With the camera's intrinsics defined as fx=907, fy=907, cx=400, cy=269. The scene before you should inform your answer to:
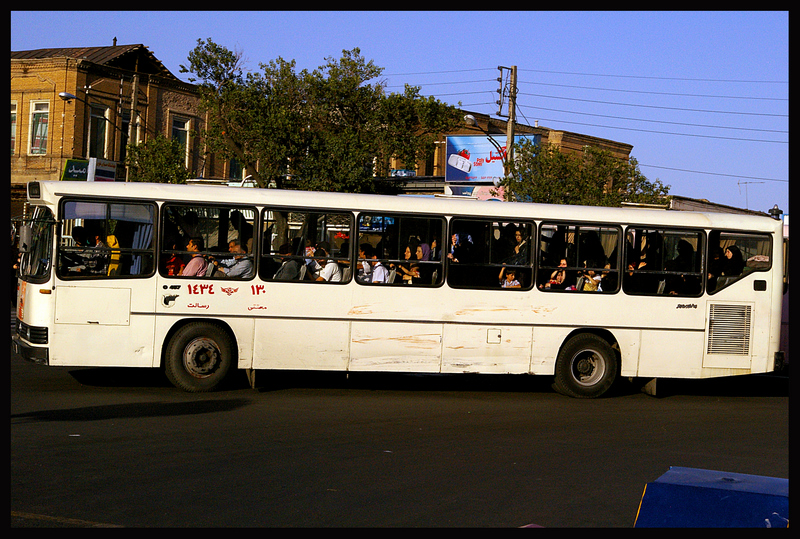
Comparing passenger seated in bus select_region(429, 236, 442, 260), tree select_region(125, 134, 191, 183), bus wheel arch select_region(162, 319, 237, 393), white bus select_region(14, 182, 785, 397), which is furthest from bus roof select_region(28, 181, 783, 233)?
tree select_region(125, 134, 191, 183)

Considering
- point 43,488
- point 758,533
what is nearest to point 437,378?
point 43,488

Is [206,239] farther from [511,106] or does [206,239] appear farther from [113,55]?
[113,55]

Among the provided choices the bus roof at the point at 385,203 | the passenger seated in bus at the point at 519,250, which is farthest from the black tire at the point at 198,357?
the passenger seated in bus at the point at 519,250

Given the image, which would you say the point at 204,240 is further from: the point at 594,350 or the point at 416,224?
the point at 594,350

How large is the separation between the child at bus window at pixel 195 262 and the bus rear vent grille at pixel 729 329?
7.27 meters

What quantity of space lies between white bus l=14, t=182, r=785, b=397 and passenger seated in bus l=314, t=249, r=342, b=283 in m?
0.02

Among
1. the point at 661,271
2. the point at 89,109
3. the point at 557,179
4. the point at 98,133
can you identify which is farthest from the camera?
the point at 98,133

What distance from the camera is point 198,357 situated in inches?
478

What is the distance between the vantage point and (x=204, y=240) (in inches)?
484

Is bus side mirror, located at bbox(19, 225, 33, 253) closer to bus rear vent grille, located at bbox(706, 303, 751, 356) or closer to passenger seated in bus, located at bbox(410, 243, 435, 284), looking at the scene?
passenger seated in bus, located at bbox(410, 243, 435, 284)

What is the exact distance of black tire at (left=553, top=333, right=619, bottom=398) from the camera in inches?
508

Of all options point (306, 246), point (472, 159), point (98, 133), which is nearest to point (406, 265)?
point (306, 246)

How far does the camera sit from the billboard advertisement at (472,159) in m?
45.8

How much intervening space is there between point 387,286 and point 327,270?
858mm
